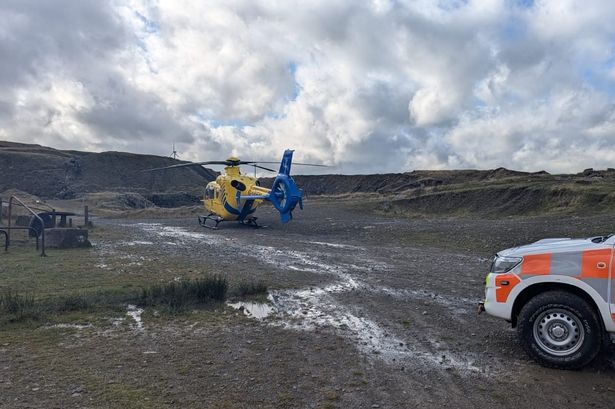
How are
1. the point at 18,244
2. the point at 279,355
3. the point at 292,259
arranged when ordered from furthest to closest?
1. the point at 18,244
2. the point at 292,259
3. the point at 279,355

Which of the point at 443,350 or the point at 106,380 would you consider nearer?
the point at 106,380

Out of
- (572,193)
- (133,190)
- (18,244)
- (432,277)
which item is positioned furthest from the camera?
(133,190)

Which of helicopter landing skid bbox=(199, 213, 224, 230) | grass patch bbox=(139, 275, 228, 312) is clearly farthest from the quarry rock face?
helicopter landing skid bbox=(199, 213, 224, 230)

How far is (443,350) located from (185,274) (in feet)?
24.4

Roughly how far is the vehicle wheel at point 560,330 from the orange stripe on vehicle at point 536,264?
267 mm

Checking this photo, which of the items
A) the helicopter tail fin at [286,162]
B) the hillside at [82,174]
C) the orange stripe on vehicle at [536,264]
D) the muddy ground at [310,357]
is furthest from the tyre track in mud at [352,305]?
the hillside at [82,174]

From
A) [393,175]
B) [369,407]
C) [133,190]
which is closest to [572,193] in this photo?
[369,407]

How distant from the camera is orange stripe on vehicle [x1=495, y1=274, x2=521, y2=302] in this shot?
5734mm

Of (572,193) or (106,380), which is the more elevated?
(572,193)

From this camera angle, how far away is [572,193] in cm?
3067

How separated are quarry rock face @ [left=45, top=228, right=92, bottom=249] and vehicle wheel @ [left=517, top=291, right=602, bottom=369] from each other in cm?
1552

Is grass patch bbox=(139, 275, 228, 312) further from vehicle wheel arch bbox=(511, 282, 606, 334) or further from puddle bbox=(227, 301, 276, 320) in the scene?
vehicle wheel arch bbox=(511, 282, 606, 334)

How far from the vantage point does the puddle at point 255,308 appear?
25.9ft

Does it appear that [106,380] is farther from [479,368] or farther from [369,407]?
[479,368]
